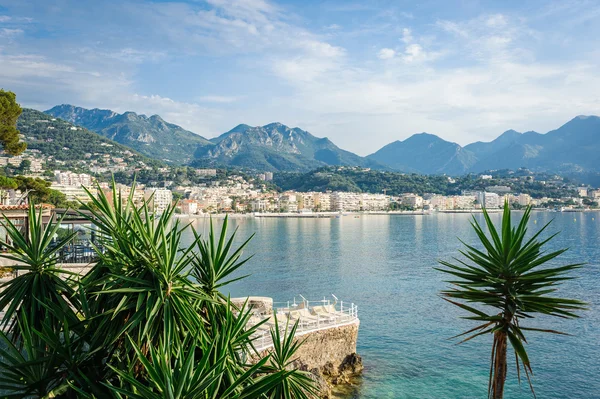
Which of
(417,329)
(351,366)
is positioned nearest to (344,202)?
(417,329)

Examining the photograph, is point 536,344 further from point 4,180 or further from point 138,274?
point 4,180

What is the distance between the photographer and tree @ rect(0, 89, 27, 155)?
20953mm

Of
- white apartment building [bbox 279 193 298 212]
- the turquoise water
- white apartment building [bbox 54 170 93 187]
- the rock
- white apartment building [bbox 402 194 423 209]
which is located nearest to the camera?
the rock

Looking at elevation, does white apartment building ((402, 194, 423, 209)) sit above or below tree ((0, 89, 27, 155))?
below

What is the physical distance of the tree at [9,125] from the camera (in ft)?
68.7

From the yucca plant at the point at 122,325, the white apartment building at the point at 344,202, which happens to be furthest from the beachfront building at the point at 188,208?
the yucca plant at the point at 122,325

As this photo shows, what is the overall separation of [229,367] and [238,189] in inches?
7480

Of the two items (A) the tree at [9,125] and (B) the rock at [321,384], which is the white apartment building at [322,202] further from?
(B) the rock at [321,384]

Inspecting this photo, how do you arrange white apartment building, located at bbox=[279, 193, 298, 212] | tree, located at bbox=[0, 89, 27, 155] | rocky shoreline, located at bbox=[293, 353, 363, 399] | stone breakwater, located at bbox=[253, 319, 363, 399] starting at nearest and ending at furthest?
rocky shoreline, located at bbox=[293, 353, 363, 399] → stone breakwater, located at bbox=[253, 319, 363, 399] → tree, located at bbox=[0, 89, 27, 155] → white apartment building, located at bbox=[279, 193, 298, 212]

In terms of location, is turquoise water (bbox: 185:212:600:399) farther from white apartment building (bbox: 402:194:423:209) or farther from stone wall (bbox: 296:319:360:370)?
white apartment building (bbox: 402:194:423:209)

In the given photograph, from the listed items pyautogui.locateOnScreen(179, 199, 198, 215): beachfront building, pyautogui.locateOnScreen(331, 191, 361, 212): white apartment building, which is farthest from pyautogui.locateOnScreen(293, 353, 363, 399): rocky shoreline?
pyautogui.locateOnScreen(331, 191, 361, 212): white apartment building

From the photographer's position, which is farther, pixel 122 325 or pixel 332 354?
pixel 332 354

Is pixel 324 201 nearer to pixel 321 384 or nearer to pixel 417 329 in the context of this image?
pixel 417 329

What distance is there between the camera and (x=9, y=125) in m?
21.5
